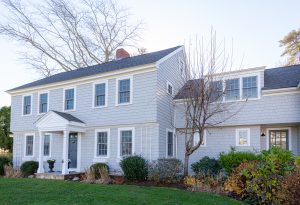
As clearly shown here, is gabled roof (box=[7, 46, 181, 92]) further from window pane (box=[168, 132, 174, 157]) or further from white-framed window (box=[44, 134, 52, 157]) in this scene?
window pane (box=[168, 132, 174, 157])

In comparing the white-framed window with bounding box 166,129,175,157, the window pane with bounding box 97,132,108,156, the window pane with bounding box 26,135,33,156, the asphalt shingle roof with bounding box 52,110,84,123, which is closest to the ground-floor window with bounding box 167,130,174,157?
the white-framed window with bounding box 166,129,175,157

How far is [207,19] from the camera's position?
15.0 metres

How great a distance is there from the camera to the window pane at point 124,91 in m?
17.2

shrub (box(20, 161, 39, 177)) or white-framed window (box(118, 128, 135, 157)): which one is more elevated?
white-framed window (box(118, 128, 135, 157))

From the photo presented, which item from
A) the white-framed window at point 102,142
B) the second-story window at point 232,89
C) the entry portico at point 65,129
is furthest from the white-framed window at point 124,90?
the second-story window at point 232,89

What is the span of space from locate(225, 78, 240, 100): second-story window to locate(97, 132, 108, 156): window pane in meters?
7.08

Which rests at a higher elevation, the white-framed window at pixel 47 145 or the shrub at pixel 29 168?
the white-framed window at pixel 47 145

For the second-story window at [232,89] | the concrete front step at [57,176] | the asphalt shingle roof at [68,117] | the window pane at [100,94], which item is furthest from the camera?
the window pane at [100,94]

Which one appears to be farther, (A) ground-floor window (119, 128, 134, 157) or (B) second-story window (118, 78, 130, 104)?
(B) second-story window (118, 78, 130, 104)

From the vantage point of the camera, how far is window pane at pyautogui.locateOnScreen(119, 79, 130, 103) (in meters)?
17.2

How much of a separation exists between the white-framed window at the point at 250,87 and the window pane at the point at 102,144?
7.93m

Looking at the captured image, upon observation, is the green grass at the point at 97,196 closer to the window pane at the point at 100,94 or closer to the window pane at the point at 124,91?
the window pane at the point at 124,91

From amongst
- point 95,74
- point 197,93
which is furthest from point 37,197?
point 95,74

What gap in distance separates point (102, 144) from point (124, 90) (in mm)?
3359
